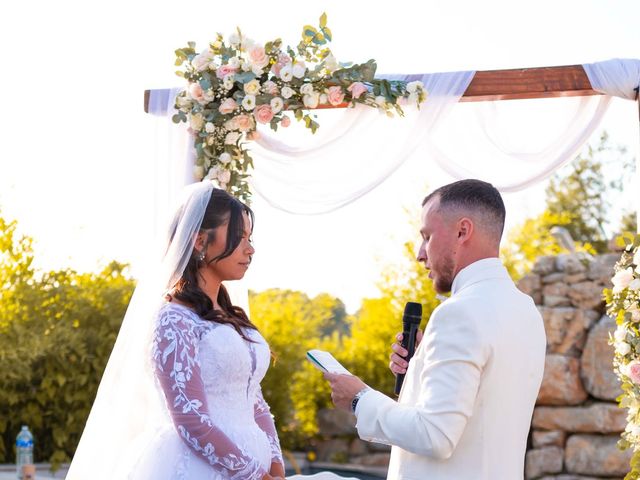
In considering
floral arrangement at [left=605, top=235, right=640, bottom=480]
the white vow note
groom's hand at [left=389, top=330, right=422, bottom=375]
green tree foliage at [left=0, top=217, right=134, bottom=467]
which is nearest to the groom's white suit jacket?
the white vow note

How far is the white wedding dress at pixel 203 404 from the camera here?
9.27 feet

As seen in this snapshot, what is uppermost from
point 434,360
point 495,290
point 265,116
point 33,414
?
point 265,116

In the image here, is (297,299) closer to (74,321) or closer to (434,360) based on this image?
(74,321)

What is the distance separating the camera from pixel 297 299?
10.5 m

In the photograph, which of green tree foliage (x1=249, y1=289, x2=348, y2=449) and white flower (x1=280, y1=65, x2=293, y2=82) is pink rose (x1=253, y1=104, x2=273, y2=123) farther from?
green tree foliage (x1=249, y1=289, x2=348, y2=449)

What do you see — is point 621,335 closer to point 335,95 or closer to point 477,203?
point 335,95

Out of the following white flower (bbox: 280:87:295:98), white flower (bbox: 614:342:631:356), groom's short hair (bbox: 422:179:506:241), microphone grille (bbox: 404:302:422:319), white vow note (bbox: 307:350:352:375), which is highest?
white flower (bbox: 280:87:295:98)

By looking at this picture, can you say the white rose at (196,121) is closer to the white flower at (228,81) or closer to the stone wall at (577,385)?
the white flower at (228,81)

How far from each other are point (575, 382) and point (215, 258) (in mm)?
6648

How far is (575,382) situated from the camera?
8.97m

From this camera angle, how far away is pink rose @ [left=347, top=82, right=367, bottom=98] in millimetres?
4770

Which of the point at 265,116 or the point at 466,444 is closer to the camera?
the point at 466,444

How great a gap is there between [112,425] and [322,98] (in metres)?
2.21

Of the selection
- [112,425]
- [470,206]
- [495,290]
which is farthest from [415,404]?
[112,425]
